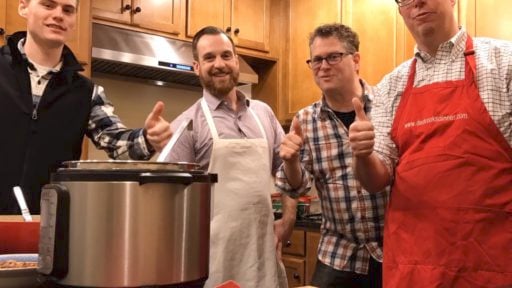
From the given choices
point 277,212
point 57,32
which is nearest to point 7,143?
point 57,32

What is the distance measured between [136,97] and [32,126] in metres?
1.69

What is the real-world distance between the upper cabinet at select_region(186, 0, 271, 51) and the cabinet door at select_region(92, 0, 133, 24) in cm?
36

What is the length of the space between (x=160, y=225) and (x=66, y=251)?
0.12 m

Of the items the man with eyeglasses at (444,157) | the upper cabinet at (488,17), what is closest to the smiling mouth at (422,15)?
the man with eyeglasses at (444,157)

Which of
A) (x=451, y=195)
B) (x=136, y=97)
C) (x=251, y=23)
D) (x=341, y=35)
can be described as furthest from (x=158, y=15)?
(x=451, y=195)

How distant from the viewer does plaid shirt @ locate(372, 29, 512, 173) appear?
3.73ft

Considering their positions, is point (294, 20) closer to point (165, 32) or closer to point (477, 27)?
Result: point (165, 32)

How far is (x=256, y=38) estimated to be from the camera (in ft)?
11.4

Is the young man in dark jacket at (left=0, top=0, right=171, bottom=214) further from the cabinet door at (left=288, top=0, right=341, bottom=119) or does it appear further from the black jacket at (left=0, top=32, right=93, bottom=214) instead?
the cabinet door at (left=288, top=0, right=341, bottom=119)

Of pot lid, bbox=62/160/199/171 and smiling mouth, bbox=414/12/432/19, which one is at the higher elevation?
smiling mouth, bbox=414/12/432/19

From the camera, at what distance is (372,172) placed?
126 cm

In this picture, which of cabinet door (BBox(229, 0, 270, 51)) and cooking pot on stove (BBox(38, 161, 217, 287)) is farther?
cabinet door (BBox(229, 0, 270, 51))

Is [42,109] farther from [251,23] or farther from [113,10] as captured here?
[251,23]

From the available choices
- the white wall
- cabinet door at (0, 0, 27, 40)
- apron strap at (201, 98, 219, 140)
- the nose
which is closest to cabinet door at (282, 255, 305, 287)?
the white wall
